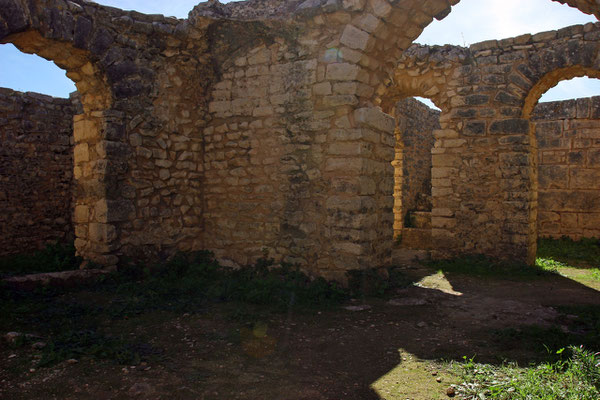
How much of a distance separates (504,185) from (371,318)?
4496mm

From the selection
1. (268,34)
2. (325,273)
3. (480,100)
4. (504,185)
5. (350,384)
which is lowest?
(350,384)

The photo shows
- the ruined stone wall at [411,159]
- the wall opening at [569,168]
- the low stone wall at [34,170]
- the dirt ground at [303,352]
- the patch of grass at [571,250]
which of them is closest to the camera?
the dirt ground at [303,352]

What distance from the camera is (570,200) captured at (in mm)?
9875

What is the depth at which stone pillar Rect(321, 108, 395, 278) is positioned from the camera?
502 centimetres

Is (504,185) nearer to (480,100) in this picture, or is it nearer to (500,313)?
(480,100)

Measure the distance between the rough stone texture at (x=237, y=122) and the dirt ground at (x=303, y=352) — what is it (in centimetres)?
112

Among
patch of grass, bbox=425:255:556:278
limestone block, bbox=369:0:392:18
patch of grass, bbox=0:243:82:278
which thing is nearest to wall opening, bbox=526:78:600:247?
patch of grass, bbox=425:255:556:278

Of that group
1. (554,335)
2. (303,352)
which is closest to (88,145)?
(303,352)

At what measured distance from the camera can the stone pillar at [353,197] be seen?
5.02 m

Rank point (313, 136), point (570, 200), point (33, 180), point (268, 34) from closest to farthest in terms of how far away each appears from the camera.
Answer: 1. point (313, 136)
2. point (268, 34)
3. point (33, 180)
4. point (570, 200)

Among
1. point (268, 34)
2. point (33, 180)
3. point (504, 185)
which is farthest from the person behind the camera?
point (33, 180)

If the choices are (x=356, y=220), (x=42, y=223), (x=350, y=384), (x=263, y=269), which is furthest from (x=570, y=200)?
(x=42, y=223)

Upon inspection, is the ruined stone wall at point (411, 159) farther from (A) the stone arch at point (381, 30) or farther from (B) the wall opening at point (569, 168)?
(A) the stone arch at point (381, 30)

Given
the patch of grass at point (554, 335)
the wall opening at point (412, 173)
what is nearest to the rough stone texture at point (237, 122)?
the patch of grass at point (554, 335)
